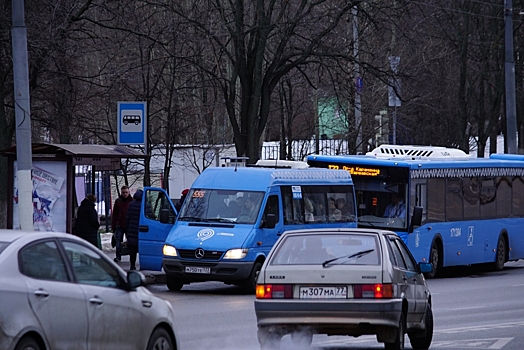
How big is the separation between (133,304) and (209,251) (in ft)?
34.1

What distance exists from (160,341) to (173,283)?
10.8 m

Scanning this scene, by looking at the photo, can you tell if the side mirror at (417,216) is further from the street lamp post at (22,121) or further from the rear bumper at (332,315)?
the rear bumper at (332,315)

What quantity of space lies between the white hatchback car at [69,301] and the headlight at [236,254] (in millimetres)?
9730

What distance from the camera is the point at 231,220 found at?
19.6m

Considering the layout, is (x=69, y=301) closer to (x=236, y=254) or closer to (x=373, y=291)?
(x=373, y=291)

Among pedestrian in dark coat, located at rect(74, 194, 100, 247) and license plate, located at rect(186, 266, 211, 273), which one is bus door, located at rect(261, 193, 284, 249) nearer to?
license plate, located at rect(186, 266, 211, 273)

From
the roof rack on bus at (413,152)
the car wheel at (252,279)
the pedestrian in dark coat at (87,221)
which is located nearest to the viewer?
the car wheel at (252,279)

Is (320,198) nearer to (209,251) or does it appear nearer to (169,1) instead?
(209,251)

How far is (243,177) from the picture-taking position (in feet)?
66.2

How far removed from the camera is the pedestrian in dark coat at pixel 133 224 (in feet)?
70.9

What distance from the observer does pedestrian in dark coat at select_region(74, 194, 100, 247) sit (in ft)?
69.7

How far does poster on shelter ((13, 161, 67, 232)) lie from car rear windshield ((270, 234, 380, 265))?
9.00 metres

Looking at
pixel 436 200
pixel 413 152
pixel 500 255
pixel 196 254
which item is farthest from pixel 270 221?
pixel 500 255

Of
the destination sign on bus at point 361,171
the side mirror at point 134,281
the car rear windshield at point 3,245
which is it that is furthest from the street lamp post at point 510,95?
the car rear windshield at point 3,245
